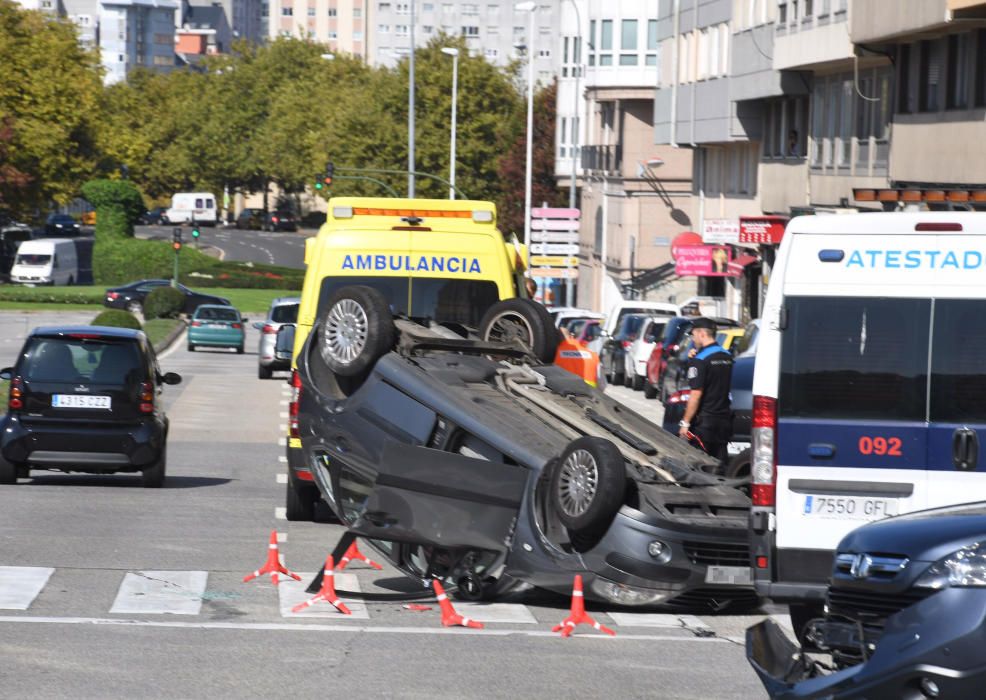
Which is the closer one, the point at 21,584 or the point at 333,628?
the point at 333,628

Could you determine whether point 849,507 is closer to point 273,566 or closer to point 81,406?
point 273,566

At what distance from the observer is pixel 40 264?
91500 millimetres

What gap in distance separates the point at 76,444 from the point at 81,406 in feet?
1.19

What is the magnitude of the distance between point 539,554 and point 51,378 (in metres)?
8.50

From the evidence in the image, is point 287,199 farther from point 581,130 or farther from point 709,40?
point 709,40

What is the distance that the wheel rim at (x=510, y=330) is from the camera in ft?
49.2

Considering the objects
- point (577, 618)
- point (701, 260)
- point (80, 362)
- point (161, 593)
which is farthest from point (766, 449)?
point (701, 260)

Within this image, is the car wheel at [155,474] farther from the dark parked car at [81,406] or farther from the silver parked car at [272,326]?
the silver parked car at [272,326]

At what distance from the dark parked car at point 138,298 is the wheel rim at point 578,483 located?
6078 cm

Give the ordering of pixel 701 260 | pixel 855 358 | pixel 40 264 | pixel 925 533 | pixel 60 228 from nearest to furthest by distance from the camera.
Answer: pixel 925 533, pixel 855 358, pixel 701 260, pixel 40 264, pixel 60 228

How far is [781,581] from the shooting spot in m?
10.4

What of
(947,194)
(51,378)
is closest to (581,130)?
(51,378)

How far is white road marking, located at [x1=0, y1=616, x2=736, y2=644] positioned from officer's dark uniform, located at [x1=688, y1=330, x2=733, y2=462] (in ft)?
18.8

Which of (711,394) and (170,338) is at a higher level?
(711,394)
